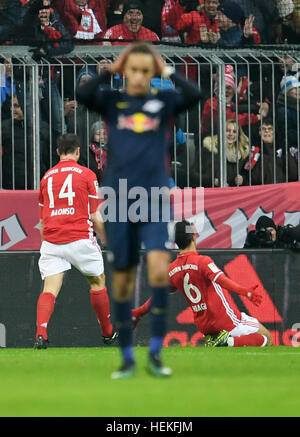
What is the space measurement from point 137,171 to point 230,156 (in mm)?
6944

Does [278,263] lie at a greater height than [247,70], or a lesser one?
lesser

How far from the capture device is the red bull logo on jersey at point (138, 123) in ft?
20.5

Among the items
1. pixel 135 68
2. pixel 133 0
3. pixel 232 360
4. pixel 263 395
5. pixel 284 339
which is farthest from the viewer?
pixel 133 0

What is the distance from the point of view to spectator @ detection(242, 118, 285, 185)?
42.7 ft

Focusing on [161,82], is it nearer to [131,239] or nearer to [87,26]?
[87,26]

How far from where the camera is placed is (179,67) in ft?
42.5

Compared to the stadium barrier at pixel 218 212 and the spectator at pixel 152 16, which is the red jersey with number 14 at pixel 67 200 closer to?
the stadium barrier at pixel 218 212

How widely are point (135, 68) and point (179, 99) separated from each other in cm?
37

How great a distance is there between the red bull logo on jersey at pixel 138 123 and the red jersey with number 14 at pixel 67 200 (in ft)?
14.9

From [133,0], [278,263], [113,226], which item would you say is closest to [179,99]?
[113,226]

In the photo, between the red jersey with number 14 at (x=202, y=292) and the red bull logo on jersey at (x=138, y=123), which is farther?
the red jersey with number 14 at (x=202, y=292)

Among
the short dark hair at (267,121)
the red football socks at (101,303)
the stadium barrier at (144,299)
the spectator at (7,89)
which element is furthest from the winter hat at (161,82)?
the red football socks at (101,303)

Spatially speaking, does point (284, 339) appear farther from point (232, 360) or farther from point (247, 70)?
point (232, 360)

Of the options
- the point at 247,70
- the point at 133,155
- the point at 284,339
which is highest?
the point at 247,70
